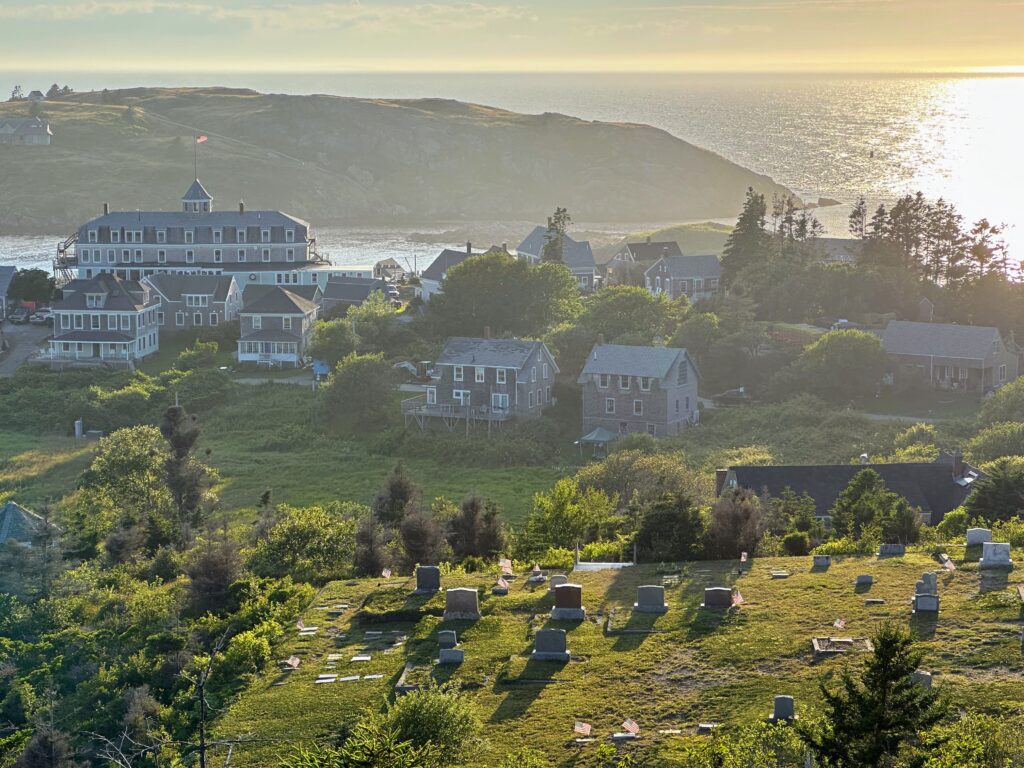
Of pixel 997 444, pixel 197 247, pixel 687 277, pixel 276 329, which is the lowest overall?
pixel 997 444

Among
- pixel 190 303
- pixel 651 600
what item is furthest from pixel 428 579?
pixel 190 303

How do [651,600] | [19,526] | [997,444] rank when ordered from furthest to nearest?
[997,444], [19,526], [651,600]

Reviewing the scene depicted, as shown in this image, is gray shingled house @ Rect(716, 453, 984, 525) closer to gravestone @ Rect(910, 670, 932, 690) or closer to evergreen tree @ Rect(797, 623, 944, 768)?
gravestone @ Rect(910, 670, 932, 690)

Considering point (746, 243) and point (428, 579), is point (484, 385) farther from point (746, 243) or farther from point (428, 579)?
point (428, 579)

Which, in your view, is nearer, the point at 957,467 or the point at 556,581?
the point at 556,581

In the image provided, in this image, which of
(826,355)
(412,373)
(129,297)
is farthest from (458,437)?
(129,297)

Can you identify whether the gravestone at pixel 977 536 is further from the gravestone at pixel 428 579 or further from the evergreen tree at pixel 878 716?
the evergreen tree at pixel 878 716
